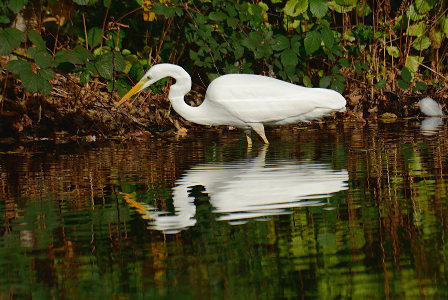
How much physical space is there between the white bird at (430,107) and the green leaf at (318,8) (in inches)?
91.3

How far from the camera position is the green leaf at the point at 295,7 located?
9961mm

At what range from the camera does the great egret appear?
8016 mm

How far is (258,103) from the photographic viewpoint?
8.10 meters

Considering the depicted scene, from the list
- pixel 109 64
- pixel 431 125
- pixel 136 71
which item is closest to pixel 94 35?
pixel 136 71

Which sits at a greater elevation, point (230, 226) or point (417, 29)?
point (417, 29)

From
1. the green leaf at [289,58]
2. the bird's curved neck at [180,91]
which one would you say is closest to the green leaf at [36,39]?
the bird's curved neck at [180,91]

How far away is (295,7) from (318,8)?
2.46 feet

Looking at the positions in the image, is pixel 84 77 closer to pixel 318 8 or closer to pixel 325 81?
pixel 318 8

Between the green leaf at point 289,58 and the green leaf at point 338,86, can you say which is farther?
the green leaf at point 338,86

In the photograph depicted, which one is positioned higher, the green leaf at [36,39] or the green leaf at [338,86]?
the green leaf at [36,39]

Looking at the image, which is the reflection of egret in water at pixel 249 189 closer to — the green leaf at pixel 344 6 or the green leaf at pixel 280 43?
the green leaf at pixel 280 43

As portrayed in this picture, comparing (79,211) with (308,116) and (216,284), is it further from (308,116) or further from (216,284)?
(308,116)

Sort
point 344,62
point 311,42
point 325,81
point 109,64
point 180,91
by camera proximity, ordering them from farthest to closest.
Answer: point 344,62, point 325,81, point 311,42, point 180,91, point 109,64

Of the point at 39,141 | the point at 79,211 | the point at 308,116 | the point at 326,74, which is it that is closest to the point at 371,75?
the point at 326,74
